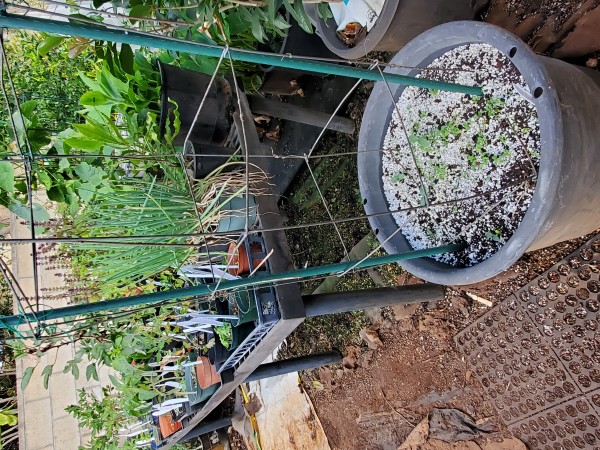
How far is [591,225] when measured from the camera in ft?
3.33

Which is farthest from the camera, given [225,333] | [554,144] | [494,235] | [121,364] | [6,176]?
[121,364]

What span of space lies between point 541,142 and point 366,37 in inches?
24.3

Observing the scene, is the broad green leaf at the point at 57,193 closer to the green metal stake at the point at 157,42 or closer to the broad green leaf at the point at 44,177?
the broad green leaf at the point at 44,177

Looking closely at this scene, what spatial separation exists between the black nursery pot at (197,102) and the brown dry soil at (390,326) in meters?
0.52

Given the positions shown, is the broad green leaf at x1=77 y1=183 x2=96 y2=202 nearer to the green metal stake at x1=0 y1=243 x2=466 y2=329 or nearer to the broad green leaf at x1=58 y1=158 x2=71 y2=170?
the broad green leaf at x1=58 y1=158 x2=71 y2=170

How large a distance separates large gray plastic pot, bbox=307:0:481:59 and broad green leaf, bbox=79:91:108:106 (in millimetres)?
825

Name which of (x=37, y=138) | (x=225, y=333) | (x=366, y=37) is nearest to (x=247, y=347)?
(x=225, y=333)

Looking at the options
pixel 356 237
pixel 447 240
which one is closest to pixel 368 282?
pixel 356 237

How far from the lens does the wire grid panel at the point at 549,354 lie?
1155mm

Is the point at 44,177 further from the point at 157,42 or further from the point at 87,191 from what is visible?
the point at 157,42

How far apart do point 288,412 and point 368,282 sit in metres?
1.18

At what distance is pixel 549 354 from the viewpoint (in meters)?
1.25

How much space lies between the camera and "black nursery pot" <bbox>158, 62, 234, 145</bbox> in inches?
59.6

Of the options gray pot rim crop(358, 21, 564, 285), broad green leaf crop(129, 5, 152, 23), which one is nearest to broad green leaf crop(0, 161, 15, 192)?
broad green leaf crop(129, 5, 152, 23)
